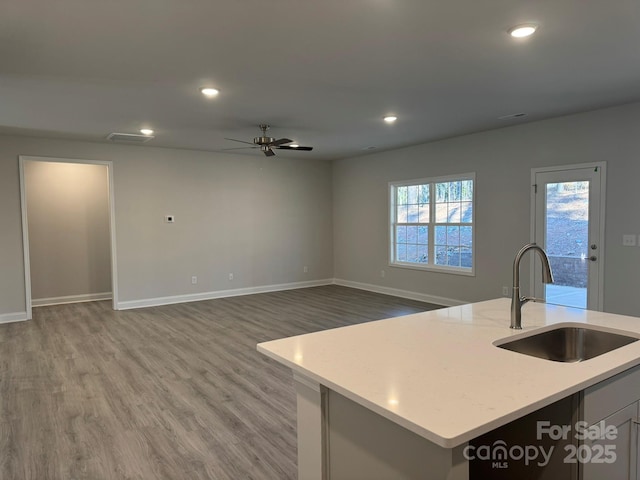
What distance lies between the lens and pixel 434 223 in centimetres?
704

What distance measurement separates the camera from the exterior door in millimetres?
4910

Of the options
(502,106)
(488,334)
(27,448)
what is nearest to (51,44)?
(27,448)

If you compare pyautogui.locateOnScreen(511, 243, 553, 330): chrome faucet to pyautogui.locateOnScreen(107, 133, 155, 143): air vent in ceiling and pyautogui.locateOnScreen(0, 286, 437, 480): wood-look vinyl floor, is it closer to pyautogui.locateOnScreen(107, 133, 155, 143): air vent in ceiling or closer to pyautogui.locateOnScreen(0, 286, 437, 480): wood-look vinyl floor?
pyautogui.locateOnScreen(0, 286, 437, 480): wood-look vinyl floor

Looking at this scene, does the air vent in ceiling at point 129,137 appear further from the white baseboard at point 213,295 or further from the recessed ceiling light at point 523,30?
the recessed ceiling light at point 523,30

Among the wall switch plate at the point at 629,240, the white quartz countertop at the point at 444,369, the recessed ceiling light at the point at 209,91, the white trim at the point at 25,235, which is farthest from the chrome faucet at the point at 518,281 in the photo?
the white trim at the point at 25,235

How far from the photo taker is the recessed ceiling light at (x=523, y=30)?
106 inches

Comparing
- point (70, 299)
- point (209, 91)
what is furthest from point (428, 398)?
point (70, 299)

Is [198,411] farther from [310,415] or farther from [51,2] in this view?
[51,2]

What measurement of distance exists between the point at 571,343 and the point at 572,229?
11.8ft

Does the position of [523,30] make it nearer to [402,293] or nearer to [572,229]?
[572,229]

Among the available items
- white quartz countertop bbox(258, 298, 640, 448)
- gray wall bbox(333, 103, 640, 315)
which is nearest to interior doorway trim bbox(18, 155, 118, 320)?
gray wall bbox(333, 103, 640, 315)

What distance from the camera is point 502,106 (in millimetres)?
4672

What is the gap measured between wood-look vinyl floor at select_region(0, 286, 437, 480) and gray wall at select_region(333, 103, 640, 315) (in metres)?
1.51

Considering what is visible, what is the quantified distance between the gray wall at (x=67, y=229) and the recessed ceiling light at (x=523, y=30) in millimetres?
7048
